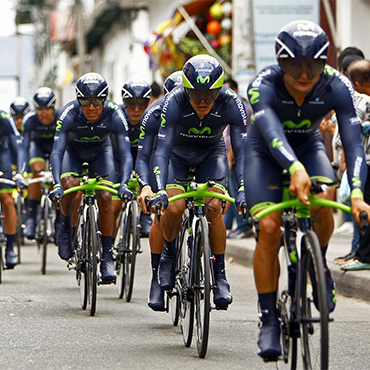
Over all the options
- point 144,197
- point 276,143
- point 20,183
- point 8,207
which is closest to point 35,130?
point 8,207

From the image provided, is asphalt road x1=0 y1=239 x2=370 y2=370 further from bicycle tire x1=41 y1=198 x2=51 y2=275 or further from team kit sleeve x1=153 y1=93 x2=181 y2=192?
bicycle tire x1=41 y1=198 x2=51 y2=275

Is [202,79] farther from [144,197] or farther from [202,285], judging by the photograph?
[202,285]

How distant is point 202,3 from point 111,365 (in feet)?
59.8

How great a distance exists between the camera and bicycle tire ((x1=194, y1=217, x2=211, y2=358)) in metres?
7.22

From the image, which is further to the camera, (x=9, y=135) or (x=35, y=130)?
(x=35, y=130)

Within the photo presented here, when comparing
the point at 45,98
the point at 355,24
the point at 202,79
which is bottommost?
the point at 202,79

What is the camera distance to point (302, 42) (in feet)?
19.5

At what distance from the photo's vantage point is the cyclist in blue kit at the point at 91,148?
10336 mm

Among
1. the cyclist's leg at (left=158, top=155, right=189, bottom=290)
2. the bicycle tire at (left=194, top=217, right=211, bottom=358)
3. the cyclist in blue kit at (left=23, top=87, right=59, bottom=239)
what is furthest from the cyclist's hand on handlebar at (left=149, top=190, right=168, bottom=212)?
the cyclist in blue kit at (left=23, top=87, right=59, bottom=239)

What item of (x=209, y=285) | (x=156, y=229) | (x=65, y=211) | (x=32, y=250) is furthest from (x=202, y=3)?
(x=209, y=285)

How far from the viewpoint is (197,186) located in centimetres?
792

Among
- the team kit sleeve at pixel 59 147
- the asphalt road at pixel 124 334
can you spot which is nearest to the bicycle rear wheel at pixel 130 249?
the asphalt road at pixel 124 334

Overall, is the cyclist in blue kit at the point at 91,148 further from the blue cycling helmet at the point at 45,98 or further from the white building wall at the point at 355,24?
the white building wall at the point at 355,24

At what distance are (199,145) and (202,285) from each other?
1354mm
